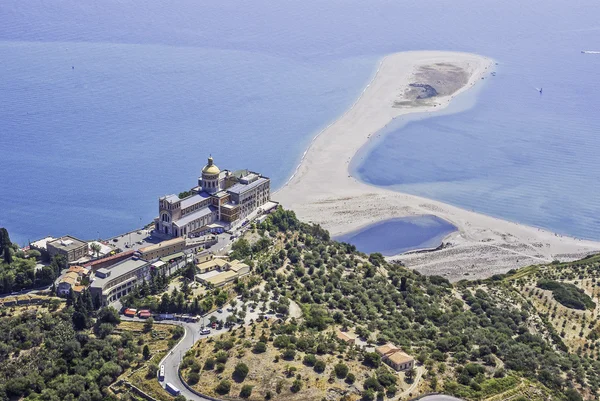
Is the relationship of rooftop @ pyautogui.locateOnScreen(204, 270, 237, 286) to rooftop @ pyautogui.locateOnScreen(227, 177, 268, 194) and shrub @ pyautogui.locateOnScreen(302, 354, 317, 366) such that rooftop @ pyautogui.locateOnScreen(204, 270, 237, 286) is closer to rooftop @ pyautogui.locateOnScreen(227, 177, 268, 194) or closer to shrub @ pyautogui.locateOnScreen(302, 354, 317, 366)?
rooftop @ pyautogui.locateOnScreen(227, 177, 268, 194)

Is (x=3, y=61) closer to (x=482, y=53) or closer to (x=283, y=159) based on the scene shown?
(x=283, y=159)

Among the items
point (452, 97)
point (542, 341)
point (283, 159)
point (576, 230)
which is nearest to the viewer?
point (542, 341)

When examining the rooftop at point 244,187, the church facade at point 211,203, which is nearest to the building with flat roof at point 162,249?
the church facade at point 211,203

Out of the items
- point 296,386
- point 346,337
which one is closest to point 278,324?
point 346,337

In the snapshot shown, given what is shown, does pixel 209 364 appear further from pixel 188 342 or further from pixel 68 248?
pixel 68 248

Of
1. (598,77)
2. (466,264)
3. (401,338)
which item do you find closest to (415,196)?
(466,264)

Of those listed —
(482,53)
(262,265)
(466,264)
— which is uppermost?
(482,53)
